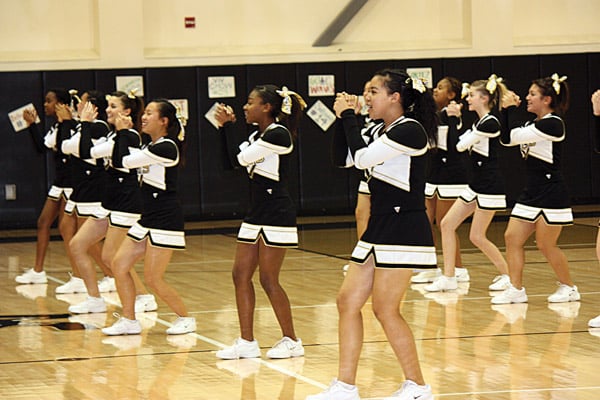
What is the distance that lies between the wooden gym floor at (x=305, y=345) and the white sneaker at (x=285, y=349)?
0.07m

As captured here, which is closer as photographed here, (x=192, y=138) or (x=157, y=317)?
(x=157, y=317)

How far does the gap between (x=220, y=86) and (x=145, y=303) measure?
822 cm

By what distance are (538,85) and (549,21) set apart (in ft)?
32.3

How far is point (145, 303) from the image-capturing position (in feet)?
32.2

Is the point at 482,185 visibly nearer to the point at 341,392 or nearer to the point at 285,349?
the point at 285,349

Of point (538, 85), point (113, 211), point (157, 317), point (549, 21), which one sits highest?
point (549, 21)

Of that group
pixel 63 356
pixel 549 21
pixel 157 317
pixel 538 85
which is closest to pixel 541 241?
pixel 538 85

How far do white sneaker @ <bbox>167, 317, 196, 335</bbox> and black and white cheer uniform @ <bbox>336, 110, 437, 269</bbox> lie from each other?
114 inches

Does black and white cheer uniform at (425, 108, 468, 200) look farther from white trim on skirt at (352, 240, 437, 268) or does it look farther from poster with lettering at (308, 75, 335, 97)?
poster with lettering at (308, 75, 335, 97)

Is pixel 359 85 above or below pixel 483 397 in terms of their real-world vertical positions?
above

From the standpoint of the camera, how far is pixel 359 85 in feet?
58.9

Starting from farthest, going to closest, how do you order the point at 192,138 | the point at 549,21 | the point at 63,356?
the point at 549,21 → the point at 192,138 → the point at 63,356

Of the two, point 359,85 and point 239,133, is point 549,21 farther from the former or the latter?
point 239,133

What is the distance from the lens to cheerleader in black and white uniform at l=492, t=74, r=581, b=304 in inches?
371
